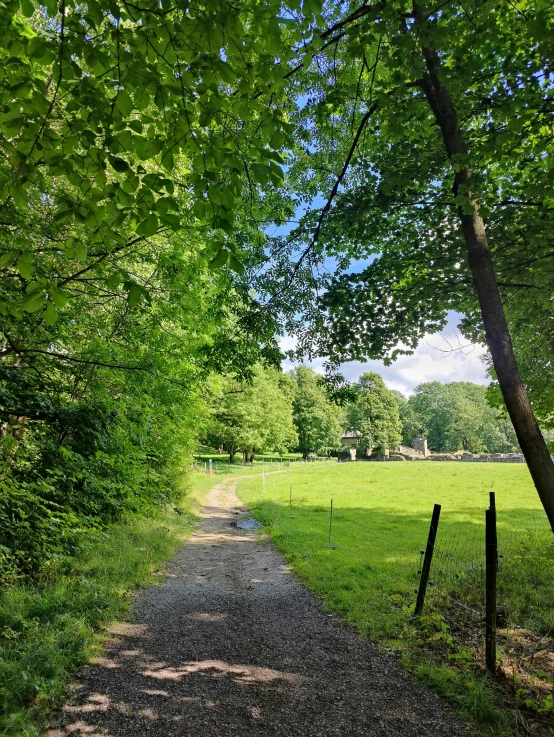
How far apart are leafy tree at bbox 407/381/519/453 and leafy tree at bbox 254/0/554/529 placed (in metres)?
76.5

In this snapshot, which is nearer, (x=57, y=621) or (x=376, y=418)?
(x=57, y=621)

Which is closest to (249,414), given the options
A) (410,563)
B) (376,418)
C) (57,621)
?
(410,563)

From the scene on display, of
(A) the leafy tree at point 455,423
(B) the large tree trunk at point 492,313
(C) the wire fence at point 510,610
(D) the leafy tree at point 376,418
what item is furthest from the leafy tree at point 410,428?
(B) the large tree trunk at point 492,313

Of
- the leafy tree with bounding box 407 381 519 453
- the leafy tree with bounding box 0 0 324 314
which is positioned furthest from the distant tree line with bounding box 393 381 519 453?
the leafy tree with bounding box 0 0 324 314

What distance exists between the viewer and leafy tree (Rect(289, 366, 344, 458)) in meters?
62.4

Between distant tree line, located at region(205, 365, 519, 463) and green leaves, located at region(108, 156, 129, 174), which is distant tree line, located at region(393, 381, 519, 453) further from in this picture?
green leaves, located at region(108, 156, 129, 174)

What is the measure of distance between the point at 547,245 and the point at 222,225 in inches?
228

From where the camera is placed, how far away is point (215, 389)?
1570 cm

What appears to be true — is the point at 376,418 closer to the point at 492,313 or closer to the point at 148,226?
the point at 492,313

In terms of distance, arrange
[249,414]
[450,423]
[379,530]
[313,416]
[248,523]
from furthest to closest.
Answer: [450,423] → [313,416] → [249,414] → [248,523] → [379,530]

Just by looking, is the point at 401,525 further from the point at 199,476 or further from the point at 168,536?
the point at 199,476

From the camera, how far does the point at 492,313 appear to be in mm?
4805

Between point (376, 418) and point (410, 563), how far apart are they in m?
64.5

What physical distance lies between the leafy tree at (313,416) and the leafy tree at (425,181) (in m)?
51.3
